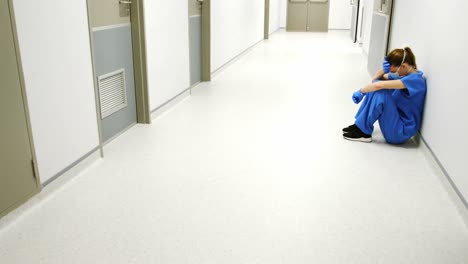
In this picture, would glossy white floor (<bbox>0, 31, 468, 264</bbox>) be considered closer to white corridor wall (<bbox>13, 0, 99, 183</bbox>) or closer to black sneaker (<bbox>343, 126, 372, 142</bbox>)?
black sneaker (<bbox>343, 126, 372, 142</bbox>)

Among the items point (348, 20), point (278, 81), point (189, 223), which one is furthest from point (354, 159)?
point (348, 20)

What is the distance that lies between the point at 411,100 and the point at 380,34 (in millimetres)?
2523

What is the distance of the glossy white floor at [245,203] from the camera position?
1.85 m

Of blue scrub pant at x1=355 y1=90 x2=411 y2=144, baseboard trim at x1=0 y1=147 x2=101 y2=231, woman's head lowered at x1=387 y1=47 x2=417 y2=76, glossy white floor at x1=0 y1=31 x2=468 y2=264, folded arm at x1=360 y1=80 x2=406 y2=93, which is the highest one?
woman's head lowered at x1=387 y1=47 x2=417 y2=76

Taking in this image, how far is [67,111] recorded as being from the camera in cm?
244

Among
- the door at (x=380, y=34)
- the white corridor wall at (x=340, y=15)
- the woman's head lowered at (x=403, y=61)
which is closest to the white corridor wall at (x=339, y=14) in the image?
the white corridor wall at (x=340, y=15)

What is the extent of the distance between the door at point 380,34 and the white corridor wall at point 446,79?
A: 4.69 feet

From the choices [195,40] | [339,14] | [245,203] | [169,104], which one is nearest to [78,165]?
[245,203]

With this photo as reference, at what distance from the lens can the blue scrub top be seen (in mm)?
3055

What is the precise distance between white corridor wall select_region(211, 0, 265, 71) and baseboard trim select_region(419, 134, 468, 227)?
3627mm

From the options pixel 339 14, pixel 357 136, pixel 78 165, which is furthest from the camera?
pixel 339 14

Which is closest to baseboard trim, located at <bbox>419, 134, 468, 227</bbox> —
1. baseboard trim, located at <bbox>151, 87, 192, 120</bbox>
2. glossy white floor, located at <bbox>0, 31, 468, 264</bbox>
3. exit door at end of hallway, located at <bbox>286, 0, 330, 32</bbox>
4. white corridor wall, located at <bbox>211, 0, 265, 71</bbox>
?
glossy white floor, located at <bbox>0, 31, 468, 264</bbox>

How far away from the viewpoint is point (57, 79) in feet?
7.62

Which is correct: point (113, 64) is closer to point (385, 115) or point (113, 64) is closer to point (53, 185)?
point (53, 185)
